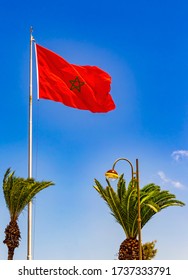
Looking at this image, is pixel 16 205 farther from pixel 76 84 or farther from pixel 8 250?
pixel 76 84

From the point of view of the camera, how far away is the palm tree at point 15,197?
40.9 metres

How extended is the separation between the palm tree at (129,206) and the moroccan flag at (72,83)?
16.6 ft

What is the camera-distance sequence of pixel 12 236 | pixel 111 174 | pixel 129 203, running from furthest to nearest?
pixel 12 236
pixel 129 203
pixel 111 174

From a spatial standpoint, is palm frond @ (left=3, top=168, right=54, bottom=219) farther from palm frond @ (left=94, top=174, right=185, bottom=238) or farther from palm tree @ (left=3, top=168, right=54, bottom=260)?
palm frond @ (left=94, top=174, right=185, bottom=238)

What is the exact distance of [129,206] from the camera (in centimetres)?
3859

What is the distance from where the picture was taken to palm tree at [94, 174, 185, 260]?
38.6 meters

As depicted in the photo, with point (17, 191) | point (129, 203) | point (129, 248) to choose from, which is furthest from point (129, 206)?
point (17, 191)

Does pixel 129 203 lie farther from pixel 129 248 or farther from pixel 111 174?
pixel 111 174

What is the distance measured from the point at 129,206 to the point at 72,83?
8822mm

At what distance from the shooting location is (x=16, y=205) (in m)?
41.0

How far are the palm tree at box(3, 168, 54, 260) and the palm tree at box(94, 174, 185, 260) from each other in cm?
447

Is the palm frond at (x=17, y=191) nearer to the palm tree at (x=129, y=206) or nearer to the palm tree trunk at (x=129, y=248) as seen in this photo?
the palm tree at (x=129, y=206)
